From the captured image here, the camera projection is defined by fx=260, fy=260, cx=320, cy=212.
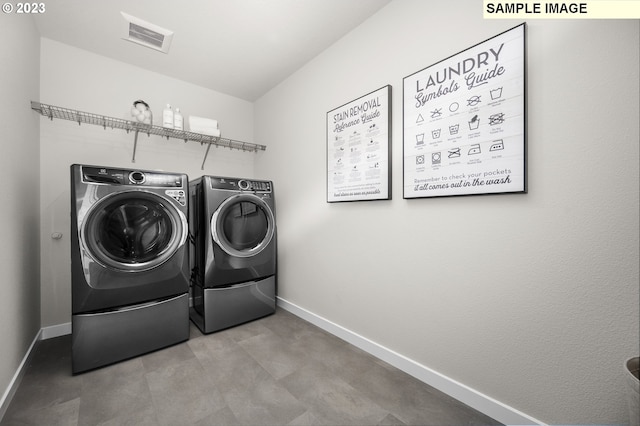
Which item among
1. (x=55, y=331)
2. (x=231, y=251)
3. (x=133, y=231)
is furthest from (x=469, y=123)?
(x=55, y=331)

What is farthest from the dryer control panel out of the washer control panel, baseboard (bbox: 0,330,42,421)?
baseboard (bbox: 0,330,42,421)

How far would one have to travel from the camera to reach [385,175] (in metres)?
1.79

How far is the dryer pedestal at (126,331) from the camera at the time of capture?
5.32ft

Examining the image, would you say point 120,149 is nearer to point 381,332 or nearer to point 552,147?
point 381,332

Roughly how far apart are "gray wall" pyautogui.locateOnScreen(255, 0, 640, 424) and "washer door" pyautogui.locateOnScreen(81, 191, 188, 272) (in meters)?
1.34

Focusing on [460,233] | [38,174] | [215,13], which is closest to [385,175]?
[460,233]

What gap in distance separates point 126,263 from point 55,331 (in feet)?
4.01

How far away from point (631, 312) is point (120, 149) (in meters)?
3.56

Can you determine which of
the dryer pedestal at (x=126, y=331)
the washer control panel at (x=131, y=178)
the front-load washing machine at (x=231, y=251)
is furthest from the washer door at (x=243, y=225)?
the dryer pedestal at (x=126, y=331)

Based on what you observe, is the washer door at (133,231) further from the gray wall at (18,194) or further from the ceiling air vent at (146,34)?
the ceiling air vent at (146,34)

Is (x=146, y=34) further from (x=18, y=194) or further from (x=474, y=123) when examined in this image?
(x=474, y=123)

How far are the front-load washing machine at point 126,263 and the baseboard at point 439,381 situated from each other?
126 cm

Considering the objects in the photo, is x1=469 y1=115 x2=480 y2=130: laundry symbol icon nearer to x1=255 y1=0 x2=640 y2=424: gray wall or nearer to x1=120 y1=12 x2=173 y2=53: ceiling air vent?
x1=255 y1=0 x2=640 y2=424: gray wall

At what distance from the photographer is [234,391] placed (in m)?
1.49
